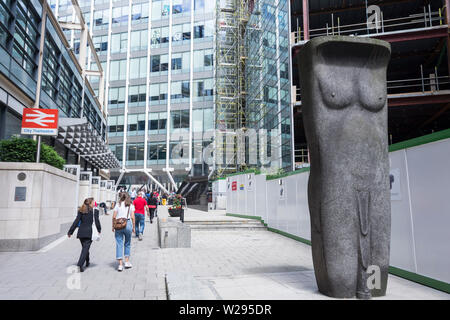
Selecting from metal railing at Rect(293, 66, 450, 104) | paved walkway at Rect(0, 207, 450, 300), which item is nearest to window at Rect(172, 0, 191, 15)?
metal railing at Rect(293, 66, 450, 104)

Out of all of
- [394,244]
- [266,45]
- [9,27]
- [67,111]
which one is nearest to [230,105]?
[266,45]

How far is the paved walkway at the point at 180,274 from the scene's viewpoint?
15.9 ft

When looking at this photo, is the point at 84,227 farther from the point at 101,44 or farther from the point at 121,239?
the point at 101,44

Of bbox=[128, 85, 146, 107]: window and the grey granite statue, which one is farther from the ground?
bbox=[128, 85, 146, 107]: window

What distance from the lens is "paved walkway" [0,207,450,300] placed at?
4844 millimetres

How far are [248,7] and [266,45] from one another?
45.8ft

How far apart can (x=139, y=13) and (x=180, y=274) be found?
5693cm

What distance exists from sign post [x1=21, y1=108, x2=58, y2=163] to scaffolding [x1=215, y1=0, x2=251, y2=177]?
2955 cm

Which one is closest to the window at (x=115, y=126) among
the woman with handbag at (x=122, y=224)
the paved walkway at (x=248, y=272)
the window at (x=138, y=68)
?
the window at (x=138, y=68)

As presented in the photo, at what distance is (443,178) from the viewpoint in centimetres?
524

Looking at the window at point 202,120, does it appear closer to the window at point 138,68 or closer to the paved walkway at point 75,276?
the window at point 138,68

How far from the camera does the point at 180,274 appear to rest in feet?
19.2

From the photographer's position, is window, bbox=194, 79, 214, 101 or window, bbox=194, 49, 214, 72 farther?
window, bbox=194, 49, 214, 72

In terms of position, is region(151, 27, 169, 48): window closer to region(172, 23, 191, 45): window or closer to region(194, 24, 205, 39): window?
region(172, 23, 191, 45): window
